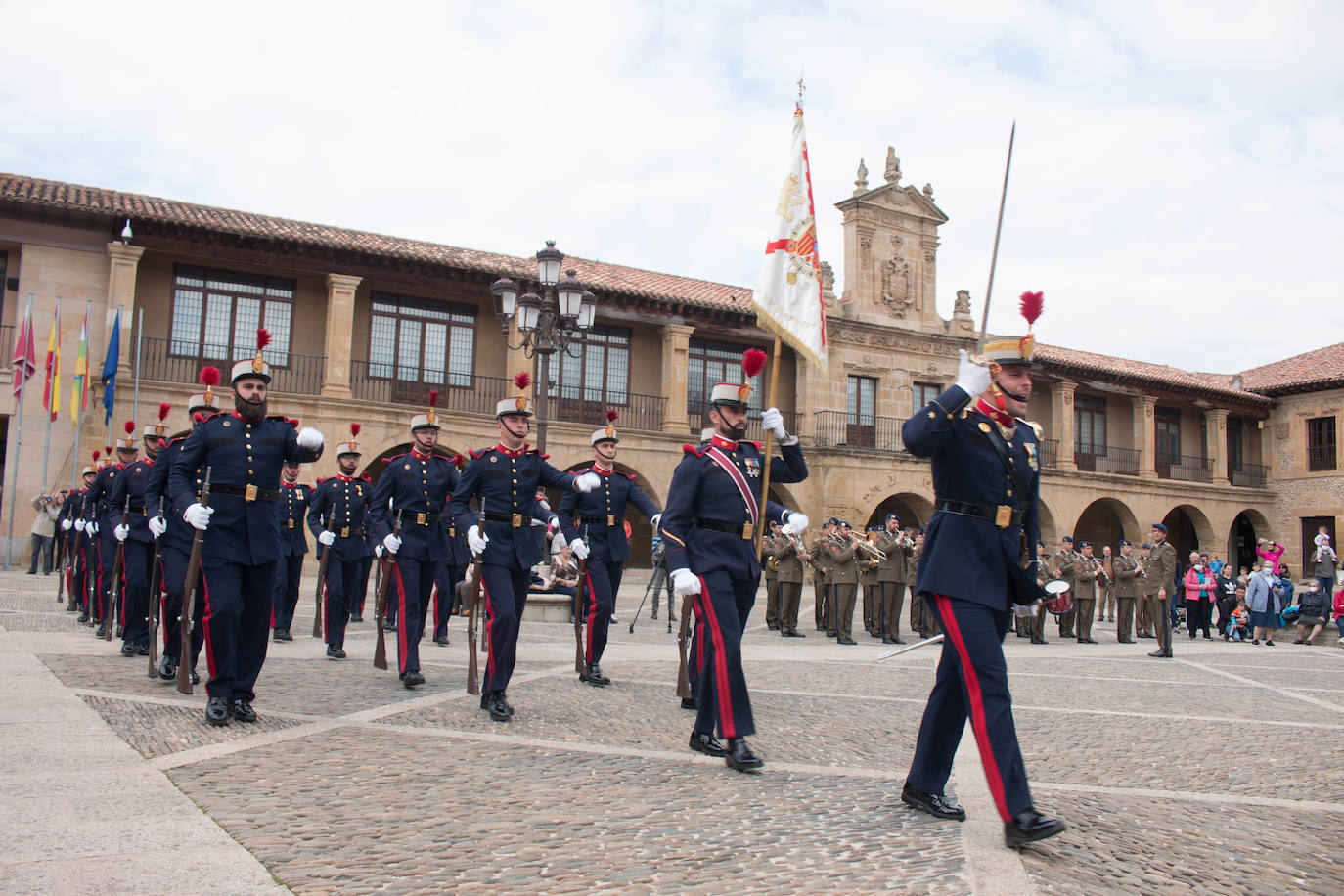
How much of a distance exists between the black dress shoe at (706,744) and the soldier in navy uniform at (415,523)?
9.04ft

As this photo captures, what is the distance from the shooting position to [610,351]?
2791 cm

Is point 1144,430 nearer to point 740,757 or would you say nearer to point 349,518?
point 349,518

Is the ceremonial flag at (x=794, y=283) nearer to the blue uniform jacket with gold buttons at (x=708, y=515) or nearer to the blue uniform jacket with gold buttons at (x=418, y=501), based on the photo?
the blue uniform jacket with gold buttons at (x=708, y=515)

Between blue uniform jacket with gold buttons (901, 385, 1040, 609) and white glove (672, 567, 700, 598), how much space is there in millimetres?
1248

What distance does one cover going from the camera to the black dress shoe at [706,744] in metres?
5.24

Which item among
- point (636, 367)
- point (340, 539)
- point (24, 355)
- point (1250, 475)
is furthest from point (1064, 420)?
point (24, 355)

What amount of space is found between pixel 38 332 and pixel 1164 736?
912 inches

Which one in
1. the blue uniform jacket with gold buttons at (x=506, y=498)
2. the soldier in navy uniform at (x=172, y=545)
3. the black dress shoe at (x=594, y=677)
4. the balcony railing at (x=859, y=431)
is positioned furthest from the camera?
the balcony railing at (x=859, y=431)

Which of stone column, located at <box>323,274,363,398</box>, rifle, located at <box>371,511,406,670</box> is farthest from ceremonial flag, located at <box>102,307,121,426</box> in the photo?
rifle, located at <box>371,511,406,670</box>

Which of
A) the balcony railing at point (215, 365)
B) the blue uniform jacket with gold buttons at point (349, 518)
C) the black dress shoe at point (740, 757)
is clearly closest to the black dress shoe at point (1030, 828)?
the black dress shoe at point (740, 757)

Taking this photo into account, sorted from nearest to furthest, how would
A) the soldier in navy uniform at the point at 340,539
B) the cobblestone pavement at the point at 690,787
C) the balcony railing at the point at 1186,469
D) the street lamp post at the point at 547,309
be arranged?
1. the cobblestone pavement at the point at 690,787
2. the soldier in navy uniform at the point at 340,539
3. the street lamp post at the point at 547,309
4. the balcony railing at the point at 1186,469

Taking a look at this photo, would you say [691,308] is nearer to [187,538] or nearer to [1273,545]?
[1273,545]

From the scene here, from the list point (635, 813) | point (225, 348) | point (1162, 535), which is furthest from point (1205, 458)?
point (635, 813)

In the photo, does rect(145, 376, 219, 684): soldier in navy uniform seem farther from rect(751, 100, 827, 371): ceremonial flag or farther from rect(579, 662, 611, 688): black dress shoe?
rect(751, 100, 827, 371): ceremonial flag
